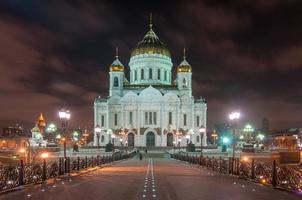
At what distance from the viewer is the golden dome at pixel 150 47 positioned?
12714 cm

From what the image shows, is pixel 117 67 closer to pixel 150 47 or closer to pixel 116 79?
pixel 116 79

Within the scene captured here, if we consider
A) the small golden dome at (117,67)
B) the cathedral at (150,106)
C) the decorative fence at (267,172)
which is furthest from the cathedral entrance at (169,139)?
the decorative fence at (267,172)

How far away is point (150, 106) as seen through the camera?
12038 centimetres

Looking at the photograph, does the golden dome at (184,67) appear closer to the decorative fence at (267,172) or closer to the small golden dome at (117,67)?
Answer: the small golden dome at (117,67)

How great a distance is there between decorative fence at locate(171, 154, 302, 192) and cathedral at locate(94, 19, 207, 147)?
3142 inches

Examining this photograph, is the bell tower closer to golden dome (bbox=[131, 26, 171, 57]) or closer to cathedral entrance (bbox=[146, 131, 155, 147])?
golden dome (bbox=[131, 26, 171, 57])

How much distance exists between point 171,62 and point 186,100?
534 inches

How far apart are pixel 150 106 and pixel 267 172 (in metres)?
95.0

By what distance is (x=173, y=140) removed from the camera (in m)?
119

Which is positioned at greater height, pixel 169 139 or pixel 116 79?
pixel 116 79

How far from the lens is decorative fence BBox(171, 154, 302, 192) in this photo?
2197 cm

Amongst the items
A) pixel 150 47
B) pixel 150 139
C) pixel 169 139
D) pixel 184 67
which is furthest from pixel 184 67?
pixel 150 139

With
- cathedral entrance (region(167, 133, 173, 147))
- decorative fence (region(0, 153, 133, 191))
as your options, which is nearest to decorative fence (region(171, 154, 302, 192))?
decorative fence (region(0, 153, 133, 191))

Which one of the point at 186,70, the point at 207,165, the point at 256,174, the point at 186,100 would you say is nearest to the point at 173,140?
the point at 186,100
